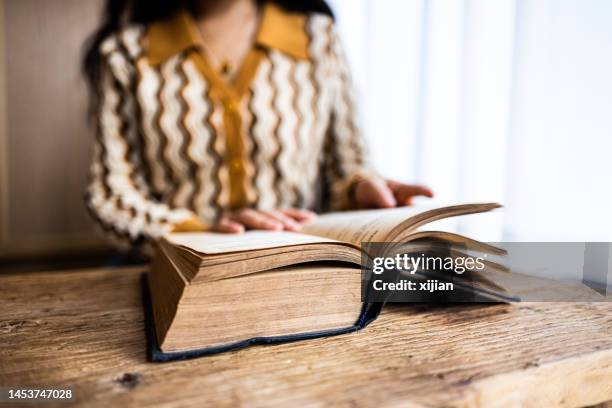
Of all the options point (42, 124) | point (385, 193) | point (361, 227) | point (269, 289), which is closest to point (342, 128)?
point (385, 193)

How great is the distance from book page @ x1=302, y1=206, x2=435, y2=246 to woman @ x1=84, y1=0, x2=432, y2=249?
0.80 feet

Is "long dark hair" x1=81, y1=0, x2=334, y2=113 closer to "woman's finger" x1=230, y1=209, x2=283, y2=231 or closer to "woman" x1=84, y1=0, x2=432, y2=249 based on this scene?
"woman" x1=84, y1=0, x2=432, y2=249

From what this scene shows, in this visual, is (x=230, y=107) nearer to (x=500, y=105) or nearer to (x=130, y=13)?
(x=130, y=13)

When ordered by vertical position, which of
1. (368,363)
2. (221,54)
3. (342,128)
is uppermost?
(221,54)

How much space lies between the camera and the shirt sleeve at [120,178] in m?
0.80

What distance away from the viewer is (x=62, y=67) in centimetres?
226

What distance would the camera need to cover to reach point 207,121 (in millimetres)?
906

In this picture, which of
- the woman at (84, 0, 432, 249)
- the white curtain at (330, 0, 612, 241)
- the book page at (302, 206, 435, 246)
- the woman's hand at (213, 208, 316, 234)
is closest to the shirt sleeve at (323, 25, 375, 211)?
the woman at (84, 0, 432, 249)

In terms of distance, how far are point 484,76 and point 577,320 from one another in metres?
0.56

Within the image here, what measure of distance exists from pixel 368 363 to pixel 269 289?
94mm

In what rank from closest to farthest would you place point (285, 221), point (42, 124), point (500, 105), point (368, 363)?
point (368, 363) → point (285, 221) → point (500, 105) → point (42, 124)

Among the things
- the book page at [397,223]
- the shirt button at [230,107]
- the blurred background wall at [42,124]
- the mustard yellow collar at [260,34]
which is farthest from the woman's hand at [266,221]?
the blurred background wall at [42,124]

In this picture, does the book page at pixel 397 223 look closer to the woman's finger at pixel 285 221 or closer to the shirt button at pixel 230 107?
the woman's finger at pixel 285 221

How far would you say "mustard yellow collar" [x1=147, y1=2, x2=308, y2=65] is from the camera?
0.91 m
